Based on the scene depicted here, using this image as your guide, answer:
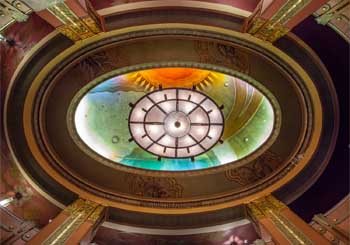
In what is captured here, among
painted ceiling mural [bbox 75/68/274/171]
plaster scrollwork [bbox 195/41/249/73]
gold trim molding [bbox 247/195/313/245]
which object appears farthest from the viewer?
painted ceiling mural [bbox 75/68/274/171]

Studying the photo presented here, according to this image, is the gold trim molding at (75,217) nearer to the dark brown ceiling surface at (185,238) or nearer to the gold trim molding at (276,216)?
the dark brown ceiling surface at (185,238)

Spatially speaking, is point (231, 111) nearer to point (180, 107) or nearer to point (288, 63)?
point (180, 107)

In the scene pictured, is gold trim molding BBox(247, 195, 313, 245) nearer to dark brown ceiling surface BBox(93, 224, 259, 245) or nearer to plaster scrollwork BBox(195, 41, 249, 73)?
dark brown ceiling surface BBox(93, 224, 259, 245)

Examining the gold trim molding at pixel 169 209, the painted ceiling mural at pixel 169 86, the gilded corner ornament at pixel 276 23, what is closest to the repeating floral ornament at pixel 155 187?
the gold trim molding at pixel 169 209

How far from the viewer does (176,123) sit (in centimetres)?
1049

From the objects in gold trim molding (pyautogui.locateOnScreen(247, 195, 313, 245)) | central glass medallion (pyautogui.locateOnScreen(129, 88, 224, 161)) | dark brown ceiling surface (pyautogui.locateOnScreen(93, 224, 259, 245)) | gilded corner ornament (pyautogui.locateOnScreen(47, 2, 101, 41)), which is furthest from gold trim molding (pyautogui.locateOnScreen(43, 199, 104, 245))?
gilded corner ornament (pyautogui.locateOnScreen(47, 2, 101, 41))

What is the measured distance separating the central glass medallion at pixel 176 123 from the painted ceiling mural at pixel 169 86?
6.5 inches

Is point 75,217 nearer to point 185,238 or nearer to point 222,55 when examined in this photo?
point 185,238

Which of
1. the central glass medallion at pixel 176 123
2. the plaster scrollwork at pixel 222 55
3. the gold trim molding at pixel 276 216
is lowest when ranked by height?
the gold trim molding at pixel 276 216

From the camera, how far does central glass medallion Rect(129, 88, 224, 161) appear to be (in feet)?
33.7

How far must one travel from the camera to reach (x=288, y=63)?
7.70 metres

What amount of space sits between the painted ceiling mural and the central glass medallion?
0.54ft

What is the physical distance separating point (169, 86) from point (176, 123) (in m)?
1.00

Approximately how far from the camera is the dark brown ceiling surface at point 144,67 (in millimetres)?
7629
